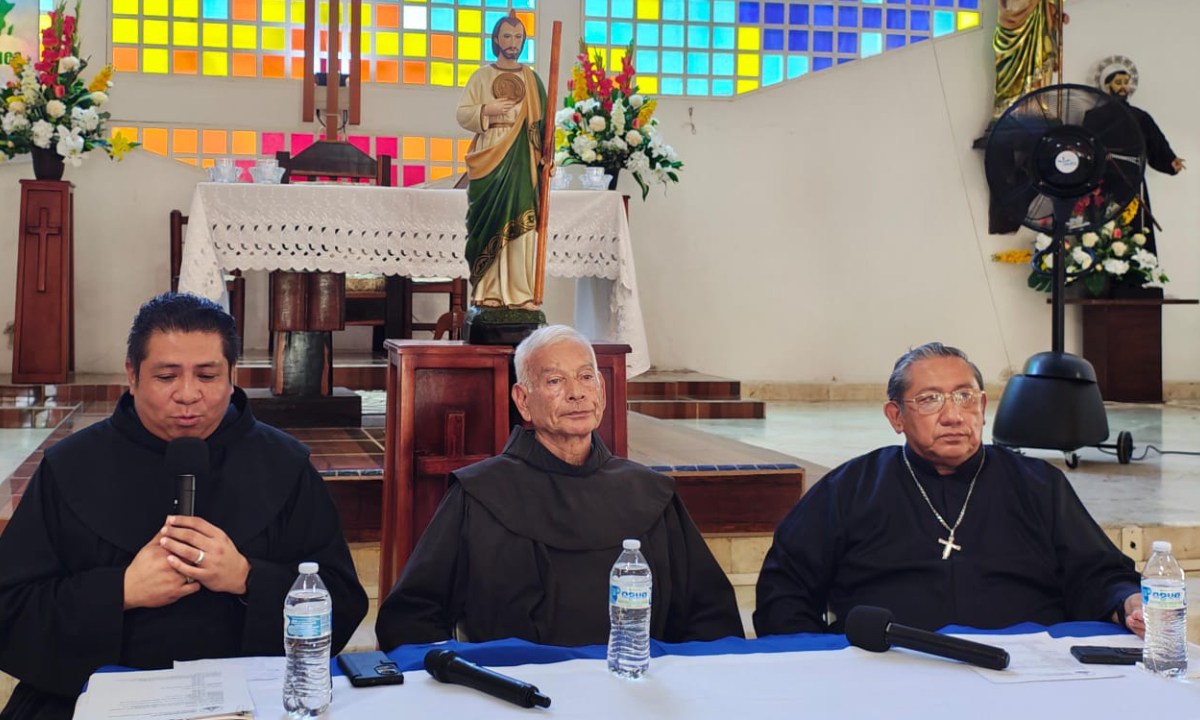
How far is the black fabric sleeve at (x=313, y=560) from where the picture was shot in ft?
8.17

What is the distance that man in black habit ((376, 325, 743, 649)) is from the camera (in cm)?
A: 274

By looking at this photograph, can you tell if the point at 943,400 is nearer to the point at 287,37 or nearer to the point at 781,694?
the point at 781,694

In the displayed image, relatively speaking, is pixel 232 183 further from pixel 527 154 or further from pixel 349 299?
pixel 349 299

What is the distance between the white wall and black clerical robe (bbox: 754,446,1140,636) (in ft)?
22.3

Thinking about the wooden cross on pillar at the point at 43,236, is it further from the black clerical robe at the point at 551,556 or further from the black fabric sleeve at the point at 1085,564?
the black fabric sleeve at the point at 1085,564

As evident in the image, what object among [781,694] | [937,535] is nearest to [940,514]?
[937,535]

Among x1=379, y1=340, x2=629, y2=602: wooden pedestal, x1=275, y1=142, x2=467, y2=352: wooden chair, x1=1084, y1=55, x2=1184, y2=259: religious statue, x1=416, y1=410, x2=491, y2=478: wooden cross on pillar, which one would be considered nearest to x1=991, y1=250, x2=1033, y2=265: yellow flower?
x1=1084, y1=55, x2=1184, y2=259: religious statue

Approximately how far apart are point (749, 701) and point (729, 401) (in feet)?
21.9

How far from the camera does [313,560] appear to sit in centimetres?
264

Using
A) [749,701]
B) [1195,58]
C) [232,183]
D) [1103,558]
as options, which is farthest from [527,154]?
[1195,58]

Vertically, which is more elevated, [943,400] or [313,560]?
[943,400]

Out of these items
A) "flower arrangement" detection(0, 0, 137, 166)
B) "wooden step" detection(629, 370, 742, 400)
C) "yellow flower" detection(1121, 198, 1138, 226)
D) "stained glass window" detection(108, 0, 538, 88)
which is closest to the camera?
"flower arrangement" detection(0, 0, 137, 166)

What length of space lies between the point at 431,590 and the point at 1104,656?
130cm

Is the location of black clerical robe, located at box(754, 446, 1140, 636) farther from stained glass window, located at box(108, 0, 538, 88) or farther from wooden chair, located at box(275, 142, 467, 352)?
stained glass window, located at box(108, 0, 538, 88)
